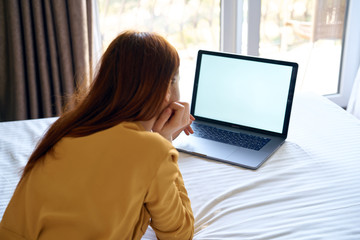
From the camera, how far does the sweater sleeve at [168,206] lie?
0.85m

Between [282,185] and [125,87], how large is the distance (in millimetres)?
557

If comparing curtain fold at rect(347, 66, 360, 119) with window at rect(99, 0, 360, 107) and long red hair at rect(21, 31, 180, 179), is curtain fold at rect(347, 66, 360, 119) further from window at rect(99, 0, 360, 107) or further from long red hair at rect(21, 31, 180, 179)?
long red hair at rect(21, 31, 180, 179)

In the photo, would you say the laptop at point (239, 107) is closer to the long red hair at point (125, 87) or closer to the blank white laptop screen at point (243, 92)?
the blank white laptop screen at point (243, 92)

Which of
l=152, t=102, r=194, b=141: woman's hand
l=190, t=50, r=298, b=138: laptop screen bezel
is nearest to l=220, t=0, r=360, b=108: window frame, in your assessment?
l=190, t=50, r=298, b=138: laptop screen bezel

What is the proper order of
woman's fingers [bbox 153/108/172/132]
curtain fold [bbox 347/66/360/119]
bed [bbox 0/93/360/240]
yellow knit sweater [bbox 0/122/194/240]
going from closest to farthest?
yellow knit sweater [bbox 0/122/194/240]
bed [bbox 0/93/360/240]
woman's fingers [bbox 153/108/172/132]
curtain fold [bbox 347/66/360/119]

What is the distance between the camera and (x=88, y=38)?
7.25 feet

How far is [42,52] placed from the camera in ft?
6.92

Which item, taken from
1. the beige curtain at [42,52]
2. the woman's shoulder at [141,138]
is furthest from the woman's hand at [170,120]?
the beige curtain at [42,52]

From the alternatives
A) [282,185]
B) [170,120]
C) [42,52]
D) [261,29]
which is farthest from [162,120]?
[261,29]

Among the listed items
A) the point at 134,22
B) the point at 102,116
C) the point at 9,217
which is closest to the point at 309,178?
the point at 102,116

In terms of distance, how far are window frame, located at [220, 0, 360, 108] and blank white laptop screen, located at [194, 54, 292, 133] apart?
1.11m

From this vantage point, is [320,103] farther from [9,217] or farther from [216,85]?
[9,217]

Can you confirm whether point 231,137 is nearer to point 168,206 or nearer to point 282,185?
point 282,185

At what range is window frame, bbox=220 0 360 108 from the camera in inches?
101
